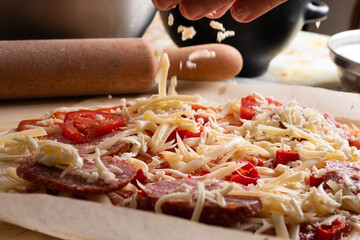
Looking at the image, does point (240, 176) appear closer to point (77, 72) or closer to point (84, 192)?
point (84, 192)

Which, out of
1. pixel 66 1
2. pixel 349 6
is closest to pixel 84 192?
pixel 66 1

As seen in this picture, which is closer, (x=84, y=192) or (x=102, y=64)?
(x=84, y=192)

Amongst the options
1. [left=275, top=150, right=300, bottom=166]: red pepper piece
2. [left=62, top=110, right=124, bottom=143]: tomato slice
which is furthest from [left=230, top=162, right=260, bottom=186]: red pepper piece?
[left=62, top=110, right=124, bottom=143]: tomato slice

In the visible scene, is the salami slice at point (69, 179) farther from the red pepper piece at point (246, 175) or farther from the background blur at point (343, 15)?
the background blur at point (343, 15)

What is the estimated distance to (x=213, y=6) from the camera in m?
2.14

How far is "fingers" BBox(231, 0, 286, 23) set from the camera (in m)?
2.35

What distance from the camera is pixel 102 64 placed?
3154 mm

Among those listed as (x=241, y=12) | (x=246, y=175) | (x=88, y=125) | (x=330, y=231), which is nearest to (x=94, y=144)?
(x=88, y=125)

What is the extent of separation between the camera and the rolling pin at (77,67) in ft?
9.89

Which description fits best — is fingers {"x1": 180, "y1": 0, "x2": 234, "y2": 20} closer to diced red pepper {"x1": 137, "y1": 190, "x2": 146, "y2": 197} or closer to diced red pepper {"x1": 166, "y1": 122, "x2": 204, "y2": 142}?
diced red pepper {"x1": 166, "y1": 122, "x2": 204, "y2": 142}

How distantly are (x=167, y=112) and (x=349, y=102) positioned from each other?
121 centimetres

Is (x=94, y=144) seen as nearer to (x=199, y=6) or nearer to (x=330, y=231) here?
(x=199, y=6)

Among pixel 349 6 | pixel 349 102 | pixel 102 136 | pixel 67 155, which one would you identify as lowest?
pixel 349 6

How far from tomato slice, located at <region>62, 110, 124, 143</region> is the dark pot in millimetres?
1326
